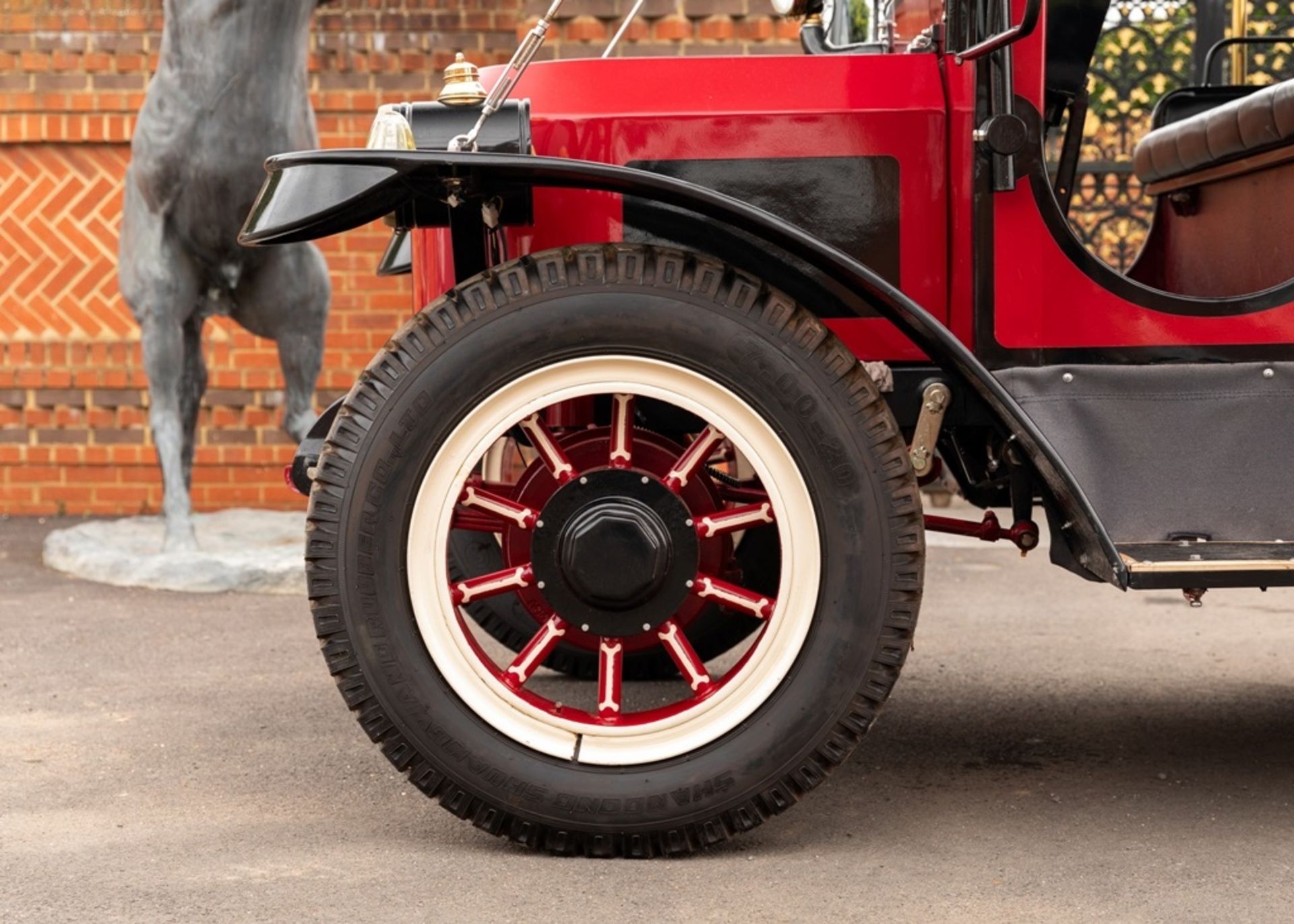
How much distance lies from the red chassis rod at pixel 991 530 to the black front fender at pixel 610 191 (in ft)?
1.45

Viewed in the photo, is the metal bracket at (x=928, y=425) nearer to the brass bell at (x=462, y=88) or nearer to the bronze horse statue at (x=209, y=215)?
the brass bell at (x=462, y=88)

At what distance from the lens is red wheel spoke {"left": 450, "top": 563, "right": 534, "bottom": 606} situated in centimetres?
279

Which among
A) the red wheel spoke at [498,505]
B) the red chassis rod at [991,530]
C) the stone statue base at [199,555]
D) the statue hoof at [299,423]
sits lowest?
the stone statue base at [199,555]

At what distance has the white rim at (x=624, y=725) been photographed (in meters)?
2.71

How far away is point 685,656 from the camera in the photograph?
2781 mm

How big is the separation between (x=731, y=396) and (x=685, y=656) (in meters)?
0.45

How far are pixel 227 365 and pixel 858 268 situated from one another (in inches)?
223

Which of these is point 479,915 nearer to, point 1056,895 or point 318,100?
point 1056,895

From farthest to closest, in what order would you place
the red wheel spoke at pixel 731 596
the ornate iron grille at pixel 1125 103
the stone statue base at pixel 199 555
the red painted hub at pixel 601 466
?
the ornate iron grille at pixel 1125 103, the stone statue base at pixel 199 555, the red painted hub at pixel 601 466, the red wheel spoke at pixel 731 596

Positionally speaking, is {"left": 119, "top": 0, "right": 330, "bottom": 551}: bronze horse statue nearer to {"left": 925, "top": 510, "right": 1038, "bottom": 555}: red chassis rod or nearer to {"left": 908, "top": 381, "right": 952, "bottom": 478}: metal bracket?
{"left": 925, "top": 510, "right": 1038, "bottom": 555}: red chassis rod

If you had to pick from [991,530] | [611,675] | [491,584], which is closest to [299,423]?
[991,530]

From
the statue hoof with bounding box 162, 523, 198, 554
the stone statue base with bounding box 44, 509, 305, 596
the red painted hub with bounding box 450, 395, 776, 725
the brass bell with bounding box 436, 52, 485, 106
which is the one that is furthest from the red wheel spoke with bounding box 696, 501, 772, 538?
the statue hoof with bounding box 162, 523, 198, 554

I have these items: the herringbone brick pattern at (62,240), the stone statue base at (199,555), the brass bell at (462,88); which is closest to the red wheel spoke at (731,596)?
the brass bell at (462,88)

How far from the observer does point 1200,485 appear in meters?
2.90
